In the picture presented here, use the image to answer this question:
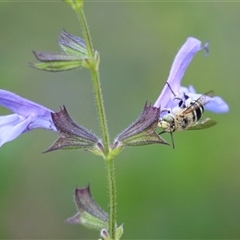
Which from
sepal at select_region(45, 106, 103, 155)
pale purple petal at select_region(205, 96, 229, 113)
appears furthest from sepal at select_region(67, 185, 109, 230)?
pale purple petal at select_region(205, 96, 229, 113)

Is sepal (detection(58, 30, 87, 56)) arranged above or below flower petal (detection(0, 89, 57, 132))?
above

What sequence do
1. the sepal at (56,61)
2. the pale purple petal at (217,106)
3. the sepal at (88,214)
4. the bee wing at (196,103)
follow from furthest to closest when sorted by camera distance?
the pale purple petal at (217,106) → the bee wing at (196,103) → the sepal at (88,214) → the sepal at (56,61)

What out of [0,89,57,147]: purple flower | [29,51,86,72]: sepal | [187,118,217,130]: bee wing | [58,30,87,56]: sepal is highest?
[58,30,87,56]: sepal

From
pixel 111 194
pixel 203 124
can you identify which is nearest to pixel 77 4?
pixel 111 194

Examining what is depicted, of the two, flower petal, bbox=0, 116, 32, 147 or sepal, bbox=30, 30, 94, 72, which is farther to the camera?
flower petal, bbox=0, 116, 32, 147

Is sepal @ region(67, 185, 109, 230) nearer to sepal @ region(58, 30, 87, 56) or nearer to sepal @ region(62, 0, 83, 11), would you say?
sepal @ region(58, 30, 87, 56)

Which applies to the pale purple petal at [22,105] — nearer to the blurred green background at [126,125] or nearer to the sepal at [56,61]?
the sepal at [56,61]

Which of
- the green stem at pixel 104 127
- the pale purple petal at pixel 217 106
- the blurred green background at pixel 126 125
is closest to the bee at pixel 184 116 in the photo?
the pale purple petal at pixel 217 106
